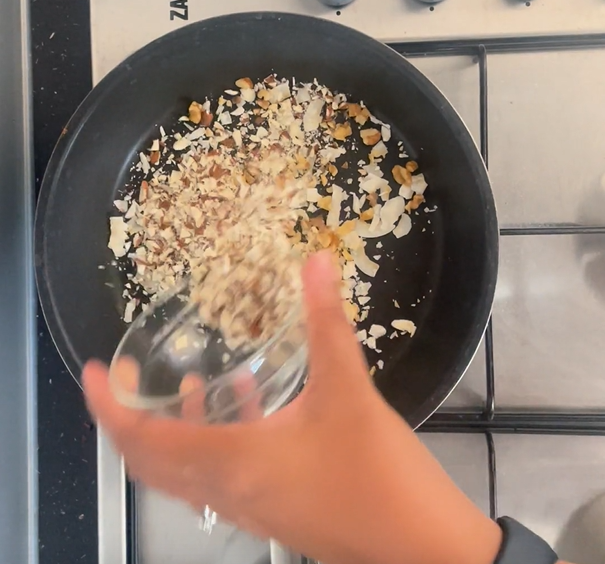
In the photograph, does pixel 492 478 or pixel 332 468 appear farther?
pixel 492 478

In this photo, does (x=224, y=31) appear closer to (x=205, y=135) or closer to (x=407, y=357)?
(x=205, y=135)

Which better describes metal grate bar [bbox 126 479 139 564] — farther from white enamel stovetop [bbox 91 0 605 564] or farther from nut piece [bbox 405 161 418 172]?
nut piece [bbox 405 161 418 172]

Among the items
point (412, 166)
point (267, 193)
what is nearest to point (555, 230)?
point (412, 166)

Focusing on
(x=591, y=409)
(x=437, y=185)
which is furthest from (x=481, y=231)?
(x=591, y=409)

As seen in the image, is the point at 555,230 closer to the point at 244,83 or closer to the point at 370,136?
the point at 370,136

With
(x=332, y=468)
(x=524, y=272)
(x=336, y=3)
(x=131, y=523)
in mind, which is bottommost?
(x=131, y=523)

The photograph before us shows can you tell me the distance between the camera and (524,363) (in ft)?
1.71

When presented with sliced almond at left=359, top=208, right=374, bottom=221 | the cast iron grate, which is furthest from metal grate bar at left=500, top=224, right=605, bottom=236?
sliced almond at left=359, top=208, right=374, bottom=221

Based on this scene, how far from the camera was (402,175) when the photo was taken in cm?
55

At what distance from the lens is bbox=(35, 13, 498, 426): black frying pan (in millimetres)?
480

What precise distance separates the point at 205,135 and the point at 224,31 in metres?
0.10

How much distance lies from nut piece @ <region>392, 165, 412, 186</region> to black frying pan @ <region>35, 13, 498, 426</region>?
0.02 metres

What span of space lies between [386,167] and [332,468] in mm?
328

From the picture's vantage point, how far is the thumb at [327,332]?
0.31 meters
